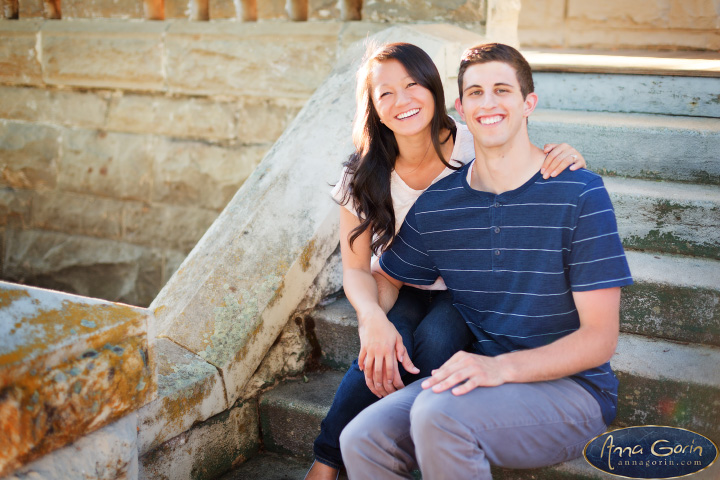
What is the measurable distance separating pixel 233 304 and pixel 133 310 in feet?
2.13

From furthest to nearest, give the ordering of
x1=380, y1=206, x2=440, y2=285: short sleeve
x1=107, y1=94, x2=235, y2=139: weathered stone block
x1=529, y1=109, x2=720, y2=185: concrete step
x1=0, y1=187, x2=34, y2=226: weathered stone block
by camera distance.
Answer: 1. x1=0, y1=187, x2=34, y2=226: weathered stone block
2. x1=107, y1=94, x2=235, y2=139: weathered stone block
3. x1=529, y1=109, x2=720, y2=185: concrete step
4. x1=380, y1=206, x2=440, y2=285: short sleeve

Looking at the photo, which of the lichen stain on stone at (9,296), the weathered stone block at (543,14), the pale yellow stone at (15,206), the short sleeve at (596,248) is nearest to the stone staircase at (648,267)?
the short sleeve at (596,248)

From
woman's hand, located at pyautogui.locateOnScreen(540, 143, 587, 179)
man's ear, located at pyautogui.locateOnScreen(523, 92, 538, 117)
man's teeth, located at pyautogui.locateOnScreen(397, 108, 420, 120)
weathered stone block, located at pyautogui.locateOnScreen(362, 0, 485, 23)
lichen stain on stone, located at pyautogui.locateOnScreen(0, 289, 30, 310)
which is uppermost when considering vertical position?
weathered stone block, located at pyautogui.locateOnScreen(362, 0, 485, 23)

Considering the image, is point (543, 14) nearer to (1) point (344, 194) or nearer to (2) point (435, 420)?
(1) point (344, 194)

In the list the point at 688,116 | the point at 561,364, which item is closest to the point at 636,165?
the point at 688,116

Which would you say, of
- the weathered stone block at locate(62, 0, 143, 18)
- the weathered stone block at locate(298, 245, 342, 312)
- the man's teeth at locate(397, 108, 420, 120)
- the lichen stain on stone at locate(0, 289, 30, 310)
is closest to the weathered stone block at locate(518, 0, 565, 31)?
the weathered stone block at locate(62, 0, 143, 18)

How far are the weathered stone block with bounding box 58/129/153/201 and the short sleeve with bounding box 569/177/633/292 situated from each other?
326 centimetres

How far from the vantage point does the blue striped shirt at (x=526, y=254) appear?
1.78 meters

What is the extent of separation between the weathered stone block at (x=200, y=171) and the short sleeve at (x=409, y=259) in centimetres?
200

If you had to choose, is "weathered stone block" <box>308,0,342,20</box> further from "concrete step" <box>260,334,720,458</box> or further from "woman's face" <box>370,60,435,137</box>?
"concrete step" <box>260,334,720,458</box>

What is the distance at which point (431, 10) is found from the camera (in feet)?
10.9

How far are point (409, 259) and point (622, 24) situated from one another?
177 inches

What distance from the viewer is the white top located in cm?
226

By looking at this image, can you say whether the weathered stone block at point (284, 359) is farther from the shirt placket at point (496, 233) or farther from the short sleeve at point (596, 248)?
the short sleeve at point (596, 248)
